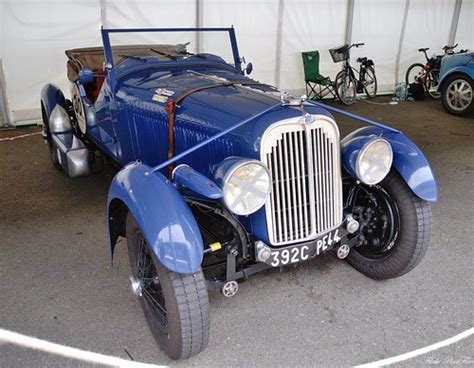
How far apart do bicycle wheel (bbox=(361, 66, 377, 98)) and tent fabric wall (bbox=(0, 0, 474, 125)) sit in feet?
1.36

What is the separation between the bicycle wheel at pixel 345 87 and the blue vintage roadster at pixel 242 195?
5657 millimetres

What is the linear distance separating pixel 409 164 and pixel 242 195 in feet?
3.51

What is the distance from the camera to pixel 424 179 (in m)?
2.39

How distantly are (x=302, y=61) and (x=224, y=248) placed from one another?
672 centimetres

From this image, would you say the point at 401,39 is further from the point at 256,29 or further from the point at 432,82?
the point at 256,29

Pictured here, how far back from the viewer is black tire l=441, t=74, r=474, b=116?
720 cm

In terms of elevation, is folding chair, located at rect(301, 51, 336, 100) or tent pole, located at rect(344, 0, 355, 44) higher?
tent pole, located at rect(344, 0, 355, 44)

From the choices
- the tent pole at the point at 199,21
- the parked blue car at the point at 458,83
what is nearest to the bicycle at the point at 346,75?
the parked blue car at the point at 458,83

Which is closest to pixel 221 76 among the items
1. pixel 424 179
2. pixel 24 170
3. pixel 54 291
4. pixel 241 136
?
pixel 241 136

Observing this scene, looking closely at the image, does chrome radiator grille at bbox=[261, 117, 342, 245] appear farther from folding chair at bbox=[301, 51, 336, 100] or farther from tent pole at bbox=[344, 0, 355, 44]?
tent pole at bbox=[344, 0, 355, 44]

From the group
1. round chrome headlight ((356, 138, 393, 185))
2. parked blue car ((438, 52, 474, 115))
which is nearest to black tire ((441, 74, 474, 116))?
parked blue car ((438, 52, 474, 115))

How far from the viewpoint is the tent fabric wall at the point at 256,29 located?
607cm

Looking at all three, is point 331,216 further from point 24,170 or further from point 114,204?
point 24,170

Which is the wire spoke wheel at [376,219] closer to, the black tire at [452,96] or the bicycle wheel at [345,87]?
the black tire at [452,96]
